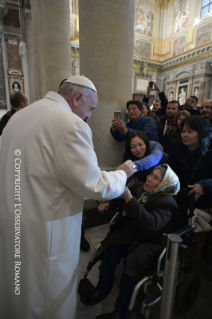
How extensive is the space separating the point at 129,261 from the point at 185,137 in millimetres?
1410

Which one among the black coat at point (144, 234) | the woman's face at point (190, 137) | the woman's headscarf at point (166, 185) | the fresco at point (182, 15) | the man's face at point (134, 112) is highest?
the fresco at point (182, 15)

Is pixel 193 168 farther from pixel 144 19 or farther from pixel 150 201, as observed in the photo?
pixel 144 19

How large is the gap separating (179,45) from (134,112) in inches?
667

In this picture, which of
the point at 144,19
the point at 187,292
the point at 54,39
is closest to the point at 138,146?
the point at 187,292

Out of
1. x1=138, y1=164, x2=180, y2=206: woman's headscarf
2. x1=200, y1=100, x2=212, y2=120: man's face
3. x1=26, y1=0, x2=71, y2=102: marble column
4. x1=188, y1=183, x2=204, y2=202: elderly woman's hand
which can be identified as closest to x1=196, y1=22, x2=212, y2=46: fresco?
x1=26, y1=0, x2=71, y2=102: marble column

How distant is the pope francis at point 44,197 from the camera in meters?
1.03

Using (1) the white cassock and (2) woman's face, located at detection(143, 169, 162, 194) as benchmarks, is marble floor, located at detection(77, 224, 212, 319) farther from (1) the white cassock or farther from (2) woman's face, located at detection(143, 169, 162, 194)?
(2) woman's face, located at detection(143, 169, 162, 194)

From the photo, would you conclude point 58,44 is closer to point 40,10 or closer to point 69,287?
point 40,10

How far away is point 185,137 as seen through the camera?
2.09m

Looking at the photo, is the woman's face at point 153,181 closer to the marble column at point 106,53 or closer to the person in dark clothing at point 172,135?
the person in dark clothing at point 172,135

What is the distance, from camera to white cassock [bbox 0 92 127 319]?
1029 millimetres

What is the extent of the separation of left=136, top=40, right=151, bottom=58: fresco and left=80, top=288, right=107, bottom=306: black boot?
18.6 m

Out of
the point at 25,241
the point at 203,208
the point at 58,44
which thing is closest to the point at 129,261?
the point at 25,241

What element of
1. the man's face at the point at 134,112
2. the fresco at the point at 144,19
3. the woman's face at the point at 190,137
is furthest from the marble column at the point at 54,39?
the fresco at the point at 144,19
